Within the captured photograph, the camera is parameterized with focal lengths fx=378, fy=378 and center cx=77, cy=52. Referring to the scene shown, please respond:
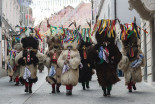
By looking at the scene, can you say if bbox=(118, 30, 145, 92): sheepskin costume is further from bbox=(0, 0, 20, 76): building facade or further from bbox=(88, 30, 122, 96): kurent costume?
bbox=(0, 0, 20, 76): building facade

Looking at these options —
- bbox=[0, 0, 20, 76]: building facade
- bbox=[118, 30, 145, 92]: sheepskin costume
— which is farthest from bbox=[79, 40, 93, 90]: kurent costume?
bbox=[0, 0, 20, 76]: building facade

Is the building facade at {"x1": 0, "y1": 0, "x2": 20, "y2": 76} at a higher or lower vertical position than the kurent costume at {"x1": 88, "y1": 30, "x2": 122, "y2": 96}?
higher

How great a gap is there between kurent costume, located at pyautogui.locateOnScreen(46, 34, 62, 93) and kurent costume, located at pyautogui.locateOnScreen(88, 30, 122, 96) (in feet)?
5.00

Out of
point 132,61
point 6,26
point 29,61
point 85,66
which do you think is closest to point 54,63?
point 29,61

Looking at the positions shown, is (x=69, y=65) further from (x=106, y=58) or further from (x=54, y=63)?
(x=106, y=58)

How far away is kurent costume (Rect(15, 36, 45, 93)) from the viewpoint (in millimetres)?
11109

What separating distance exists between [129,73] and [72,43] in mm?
1905

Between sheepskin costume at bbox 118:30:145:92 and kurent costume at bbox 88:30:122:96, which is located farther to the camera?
sheepskin costume at bbox 118:30:145:92

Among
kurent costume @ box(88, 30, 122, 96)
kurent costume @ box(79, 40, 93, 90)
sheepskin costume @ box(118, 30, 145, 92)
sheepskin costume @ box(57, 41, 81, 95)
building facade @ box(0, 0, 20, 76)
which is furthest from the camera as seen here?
building facade @ box(0, 0, 20, 76)

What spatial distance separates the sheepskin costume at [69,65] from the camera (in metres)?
10.6

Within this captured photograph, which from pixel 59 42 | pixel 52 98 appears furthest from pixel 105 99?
pixel 59 42

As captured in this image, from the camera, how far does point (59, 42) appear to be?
11.6 meters

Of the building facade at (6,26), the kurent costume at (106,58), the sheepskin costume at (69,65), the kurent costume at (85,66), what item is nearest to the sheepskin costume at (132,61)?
the kurent costume at (106,58)

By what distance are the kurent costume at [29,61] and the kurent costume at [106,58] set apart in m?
1.98
